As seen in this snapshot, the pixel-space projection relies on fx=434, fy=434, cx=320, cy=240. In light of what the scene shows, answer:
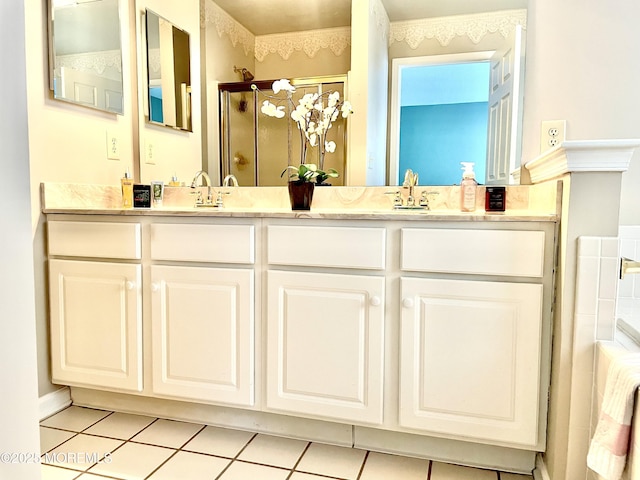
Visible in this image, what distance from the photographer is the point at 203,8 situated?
2.22 m

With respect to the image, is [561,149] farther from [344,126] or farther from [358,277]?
[344,126]

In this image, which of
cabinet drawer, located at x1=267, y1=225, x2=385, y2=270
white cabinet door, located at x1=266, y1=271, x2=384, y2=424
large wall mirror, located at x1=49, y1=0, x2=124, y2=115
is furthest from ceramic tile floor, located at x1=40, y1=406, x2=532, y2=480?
large wall mirror, located at x1=49, y1=0, x2=124, y2=115

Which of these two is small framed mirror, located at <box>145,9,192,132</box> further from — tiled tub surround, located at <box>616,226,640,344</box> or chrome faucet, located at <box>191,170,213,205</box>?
tiled tub surround, located at <box>616,226,640,344</box>

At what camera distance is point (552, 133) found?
157cm

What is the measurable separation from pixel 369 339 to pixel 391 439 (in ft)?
1.35

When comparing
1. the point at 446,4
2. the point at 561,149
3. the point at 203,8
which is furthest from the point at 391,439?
the point at 203,8

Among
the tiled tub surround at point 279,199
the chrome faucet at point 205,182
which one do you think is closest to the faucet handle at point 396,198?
the tiled tub surround at point 279,199

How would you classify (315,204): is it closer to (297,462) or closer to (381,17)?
(381,17)

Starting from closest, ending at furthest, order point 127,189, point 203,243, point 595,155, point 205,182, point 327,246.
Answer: point 595,155
point 327,246
point 203,243
point 127,189
point 205,182

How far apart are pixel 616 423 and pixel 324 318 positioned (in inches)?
34.2

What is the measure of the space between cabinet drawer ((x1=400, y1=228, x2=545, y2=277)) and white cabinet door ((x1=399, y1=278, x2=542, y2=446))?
5 cm

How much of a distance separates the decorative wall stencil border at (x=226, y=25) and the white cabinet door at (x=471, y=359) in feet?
4.70

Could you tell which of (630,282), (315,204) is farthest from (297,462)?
(630,282)

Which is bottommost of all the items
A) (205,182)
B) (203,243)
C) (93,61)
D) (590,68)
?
(203,243)
